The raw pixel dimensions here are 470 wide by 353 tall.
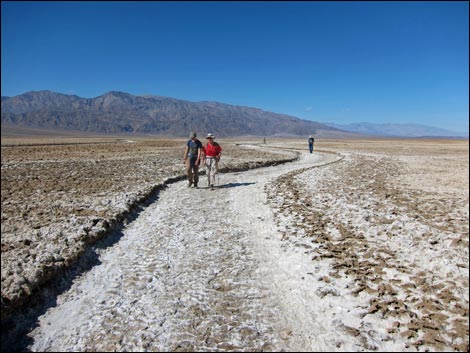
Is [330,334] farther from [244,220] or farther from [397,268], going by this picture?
[244,220]

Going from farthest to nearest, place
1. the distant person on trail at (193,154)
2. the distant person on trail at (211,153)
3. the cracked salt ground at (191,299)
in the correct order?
the distant person on trail at (193,154), the distant person on trail at (211,153), the cracked salt ground at (191,299)

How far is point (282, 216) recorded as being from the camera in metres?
11.9

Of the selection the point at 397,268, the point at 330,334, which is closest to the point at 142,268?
the point at 330,334

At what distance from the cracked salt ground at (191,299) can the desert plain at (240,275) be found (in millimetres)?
28

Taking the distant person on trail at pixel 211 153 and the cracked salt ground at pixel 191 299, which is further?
the distant person on trail at pixel 211 153

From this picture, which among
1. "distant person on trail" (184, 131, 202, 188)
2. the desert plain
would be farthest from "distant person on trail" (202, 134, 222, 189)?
the desert plain

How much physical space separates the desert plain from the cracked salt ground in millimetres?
28

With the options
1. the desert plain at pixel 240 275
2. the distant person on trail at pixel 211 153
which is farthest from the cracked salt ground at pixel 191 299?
the distant person on trail at pixel 211 153

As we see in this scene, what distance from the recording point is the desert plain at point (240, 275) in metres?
5.36

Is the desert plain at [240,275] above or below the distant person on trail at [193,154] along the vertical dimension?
below

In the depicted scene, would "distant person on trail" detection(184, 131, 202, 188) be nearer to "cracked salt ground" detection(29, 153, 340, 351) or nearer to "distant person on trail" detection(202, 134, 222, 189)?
"distant person on trail" detection(202, 134, 222, 189)

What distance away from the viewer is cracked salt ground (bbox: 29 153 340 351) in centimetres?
530

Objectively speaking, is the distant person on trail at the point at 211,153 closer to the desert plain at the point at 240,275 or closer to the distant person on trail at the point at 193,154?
the distant person on trail at the point at 193,154

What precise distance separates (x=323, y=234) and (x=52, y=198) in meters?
12.6
